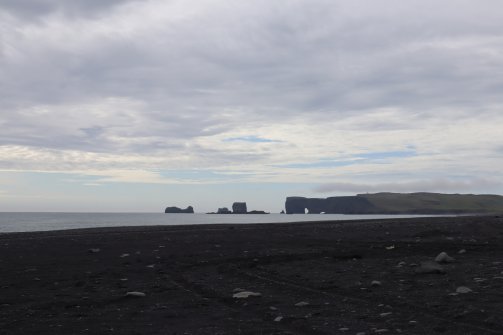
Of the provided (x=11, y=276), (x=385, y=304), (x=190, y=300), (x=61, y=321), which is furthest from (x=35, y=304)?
(x=385, y=304)

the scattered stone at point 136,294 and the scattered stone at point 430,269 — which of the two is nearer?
the scattered stone at point 136,294

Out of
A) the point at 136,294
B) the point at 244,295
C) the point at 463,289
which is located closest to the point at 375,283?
the point at 463,289

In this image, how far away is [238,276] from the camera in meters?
15.5

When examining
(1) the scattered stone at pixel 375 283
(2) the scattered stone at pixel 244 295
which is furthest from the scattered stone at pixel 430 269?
(2) the scattered stone at pixel 244 295

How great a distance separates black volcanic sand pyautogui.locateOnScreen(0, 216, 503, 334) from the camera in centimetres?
930

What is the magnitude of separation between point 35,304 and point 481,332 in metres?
9.96

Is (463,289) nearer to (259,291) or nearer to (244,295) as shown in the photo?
(259,291)

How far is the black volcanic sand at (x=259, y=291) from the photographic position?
930 centimetres

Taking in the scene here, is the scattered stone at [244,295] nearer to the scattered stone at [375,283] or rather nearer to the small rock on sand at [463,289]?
the scattered stone at [375,283]

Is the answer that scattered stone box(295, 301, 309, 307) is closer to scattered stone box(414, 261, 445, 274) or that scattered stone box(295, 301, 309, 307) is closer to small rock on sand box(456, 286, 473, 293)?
small rock on sand box(456, 286, 473, 293)

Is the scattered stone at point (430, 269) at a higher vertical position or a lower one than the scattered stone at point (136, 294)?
higher

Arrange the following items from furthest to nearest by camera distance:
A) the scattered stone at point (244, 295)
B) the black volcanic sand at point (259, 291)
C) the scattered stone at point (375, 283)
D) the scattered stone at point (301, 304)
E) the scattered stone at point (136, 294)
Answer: the scattered stone at point (136, 294), the scattered stone at point (375, 283), the scattered stone at point (244, 295), the scattered stone at point (301, 304), the black volcanic sand at point (259, 291)

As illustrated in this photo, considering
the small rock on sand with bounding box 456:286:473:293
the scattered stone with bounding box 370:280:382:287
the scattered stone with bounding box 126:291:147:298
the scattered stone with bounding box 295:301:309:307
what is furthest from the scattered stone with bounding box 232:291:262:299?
the small rock on sand with bounding box 456:286:473:293

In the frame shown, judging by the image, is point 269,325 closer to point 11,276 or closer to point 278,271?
point 278,271
